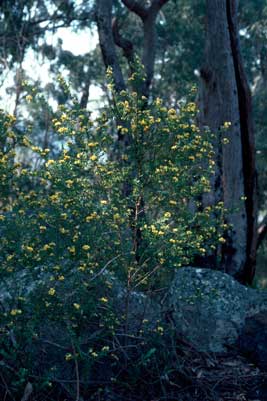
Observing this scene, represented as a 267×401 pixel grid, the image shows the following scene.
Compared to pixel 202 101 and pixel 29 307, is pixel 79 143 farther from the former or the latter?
pixel 202 101

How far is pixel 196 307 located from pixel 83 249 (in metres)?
2.34

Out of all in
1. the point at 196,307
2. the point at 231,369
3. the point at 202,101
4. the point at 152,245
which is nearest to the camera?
the point at 152,245

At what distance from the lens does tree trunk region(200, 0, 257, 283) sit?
33.6 feet

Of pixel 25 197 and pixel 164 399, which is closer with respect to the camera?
pixel 25 197

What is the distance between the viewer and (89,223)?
5.34 metres

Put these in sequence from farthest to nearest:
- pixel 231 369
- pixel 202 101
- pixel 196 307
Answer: pixel 202 101 < pixel 196 307 < pixel 231 369

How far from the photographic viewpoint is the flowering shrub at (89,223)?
5160 mm

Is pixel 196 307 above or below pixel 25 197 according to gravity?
below

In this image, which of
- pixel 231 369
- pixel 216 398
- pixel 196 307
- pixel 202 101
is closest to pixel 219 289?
pixel 196 307

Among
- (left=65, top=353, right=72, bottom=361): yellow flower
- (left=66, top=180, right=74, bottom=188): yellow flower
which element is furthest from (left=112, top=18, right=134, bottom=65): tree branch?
(left=65, top=353, right=72, bottom=361): yellow flower

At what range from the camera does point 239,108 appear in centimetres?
1076

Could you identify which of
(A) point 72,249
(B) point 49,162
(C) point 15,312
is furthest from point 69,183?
(C) point 15,312

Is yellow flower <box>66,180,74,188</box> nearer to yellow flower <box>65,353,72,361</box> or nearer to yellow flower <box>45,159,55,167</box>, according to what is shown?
yellow flower <box>45,159,55,167</box>

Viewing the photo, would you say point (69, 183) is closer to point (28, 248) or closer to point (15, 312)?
point (28, 248)
